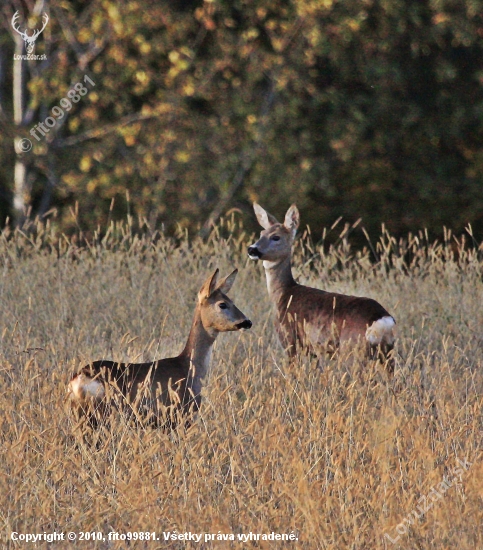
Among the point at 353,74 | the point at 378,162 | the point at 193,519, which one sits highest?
the point at 353,74

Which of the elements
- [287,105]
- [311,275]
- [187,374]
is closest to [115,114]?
[287,105]

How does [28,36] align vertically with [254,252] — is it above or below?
above

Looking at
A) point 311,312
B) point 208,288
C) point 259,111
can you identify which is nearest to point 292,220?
point 311,312

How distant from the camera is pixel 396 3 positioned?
571 inches

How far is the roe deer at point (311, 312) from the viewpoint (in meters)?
6.96

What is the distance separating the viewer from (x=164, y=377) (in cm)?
586

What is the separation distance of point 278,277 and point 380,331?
4.93 ft

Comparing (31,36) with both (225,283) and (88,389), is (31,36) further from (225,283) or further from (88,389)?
(88,389)

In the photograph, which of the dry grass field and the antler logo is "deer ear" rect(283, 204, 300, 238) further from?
the antler logo

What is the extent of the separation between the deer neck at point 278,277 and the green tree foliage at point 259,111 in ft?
21.3

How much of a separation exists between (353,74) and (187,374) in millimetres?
10512

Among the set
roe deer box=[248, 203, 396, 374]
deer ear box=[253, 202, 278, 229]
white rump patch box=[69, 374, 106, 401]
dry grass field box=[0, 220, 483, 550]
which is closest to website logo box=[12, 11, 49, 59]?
deer ear box=[253, 202, 278, 229]

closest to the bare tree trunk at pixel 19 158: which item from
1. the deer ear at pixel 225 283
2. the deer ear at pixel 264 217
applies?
the deer ear at pixel 264 217

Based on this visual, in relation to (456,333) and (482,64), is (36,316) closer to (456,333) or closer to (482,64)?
(456,333)
